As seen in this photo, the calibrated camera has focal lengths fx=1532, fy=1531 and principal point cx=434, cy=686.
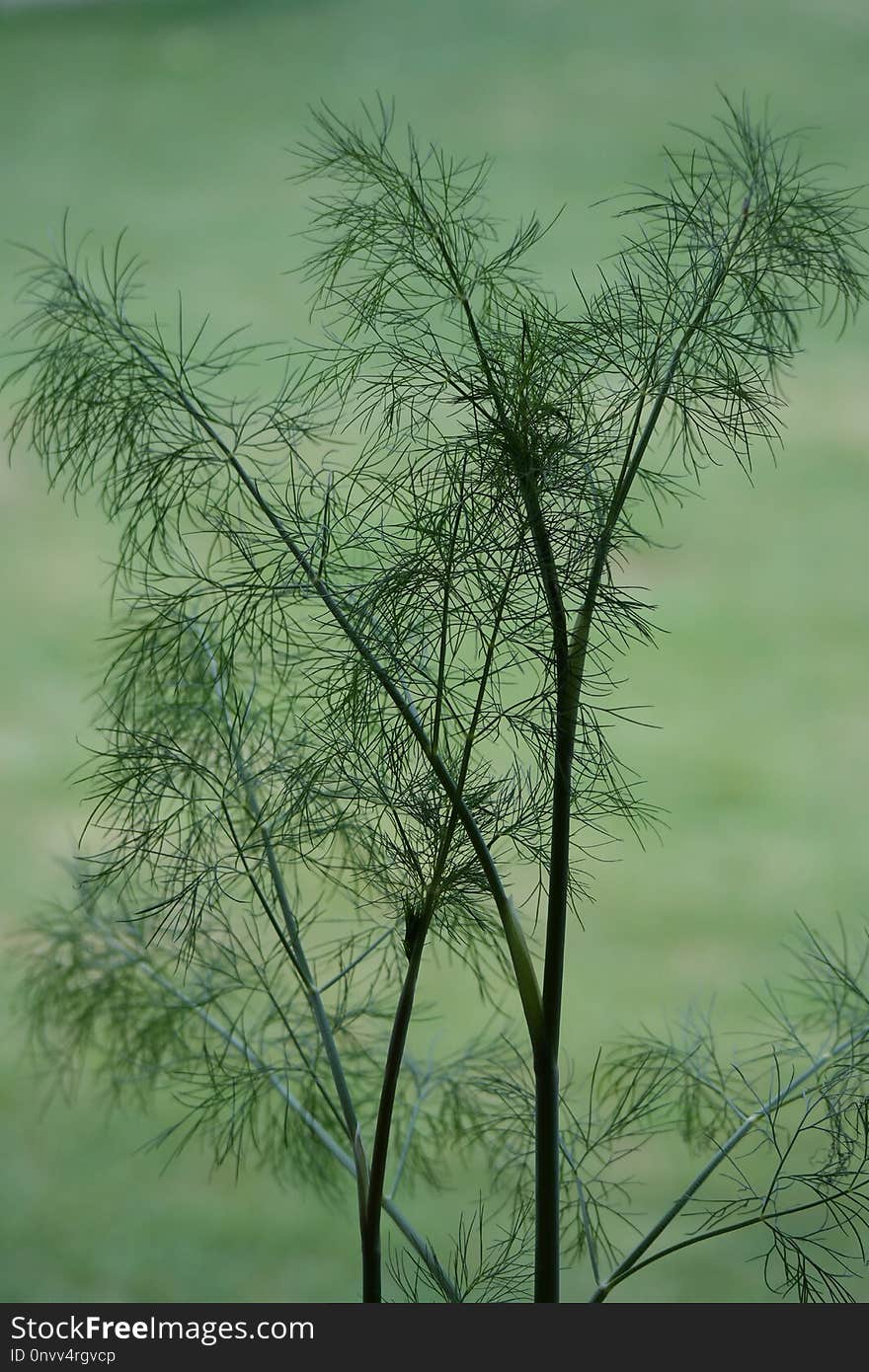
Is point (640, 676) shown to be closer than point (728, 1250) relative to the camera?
No

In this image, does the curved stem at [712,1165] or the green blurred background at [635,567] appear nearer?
the curved stem at [712,1165]

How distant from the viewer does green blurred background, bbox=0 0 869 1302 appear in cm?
162

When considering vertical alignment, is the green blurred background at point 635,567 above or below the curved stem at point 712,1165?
above

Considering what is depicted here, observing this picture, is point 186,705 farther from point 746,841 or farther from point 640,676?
point 640,676

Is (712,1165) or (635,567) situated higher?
(635,567)

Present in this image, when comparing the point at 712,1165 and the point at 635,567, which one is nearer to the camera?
the point at 712,1165

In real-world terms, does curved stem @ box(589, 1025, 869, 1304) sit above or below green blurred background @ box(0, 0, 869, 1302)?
below

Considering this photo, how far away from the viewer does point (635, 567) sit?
2266mm

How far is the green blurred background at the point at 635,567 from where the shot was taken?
5.31ft

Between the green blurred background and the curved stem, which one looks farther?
the green blurred background

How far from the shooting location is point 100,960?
1.07 metres

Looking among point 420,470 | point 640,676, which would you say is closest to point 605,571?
point 420,470

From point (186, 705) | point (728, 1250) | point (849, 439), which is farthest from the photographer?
point (849, 439)

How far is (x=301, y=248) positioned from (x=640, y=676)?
3.58ft
